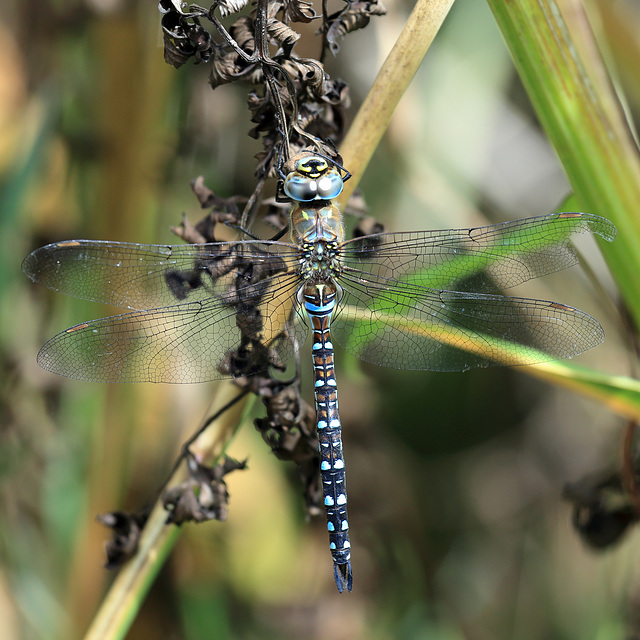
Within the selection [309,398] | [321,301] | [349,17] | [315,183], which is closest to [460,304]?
[321,301]

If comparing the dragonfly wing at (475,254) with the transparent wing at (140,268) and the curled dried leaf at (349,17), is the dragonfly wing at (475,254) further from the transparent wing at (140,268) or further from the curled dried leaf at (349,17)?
the curled dried leaf at (349,17)

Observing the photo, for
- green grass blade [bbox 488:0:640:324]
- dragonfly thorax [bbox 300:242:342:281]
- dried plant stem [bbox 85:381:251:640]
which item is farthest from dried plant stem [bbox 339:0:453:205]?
dried plant stem [bbox 85:381:251:640]

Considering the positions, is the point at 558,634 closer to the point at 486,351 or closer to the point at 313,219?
the point at 486,351

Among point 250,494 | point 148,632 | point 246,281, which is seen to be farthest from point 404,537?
point 246,281

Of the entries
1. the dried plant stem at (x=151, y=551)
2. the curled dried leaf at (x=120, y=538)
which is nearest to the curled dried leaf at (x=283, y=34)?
the dried plant stem at (x=151, y=551)

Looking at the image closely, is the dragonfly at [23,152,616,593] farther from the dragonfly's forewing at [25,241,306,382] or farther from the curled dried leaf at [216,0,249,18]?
the curled dried leaf at [216,0,249,18]

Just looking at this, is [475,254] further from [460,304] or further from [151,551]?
[151,551]
